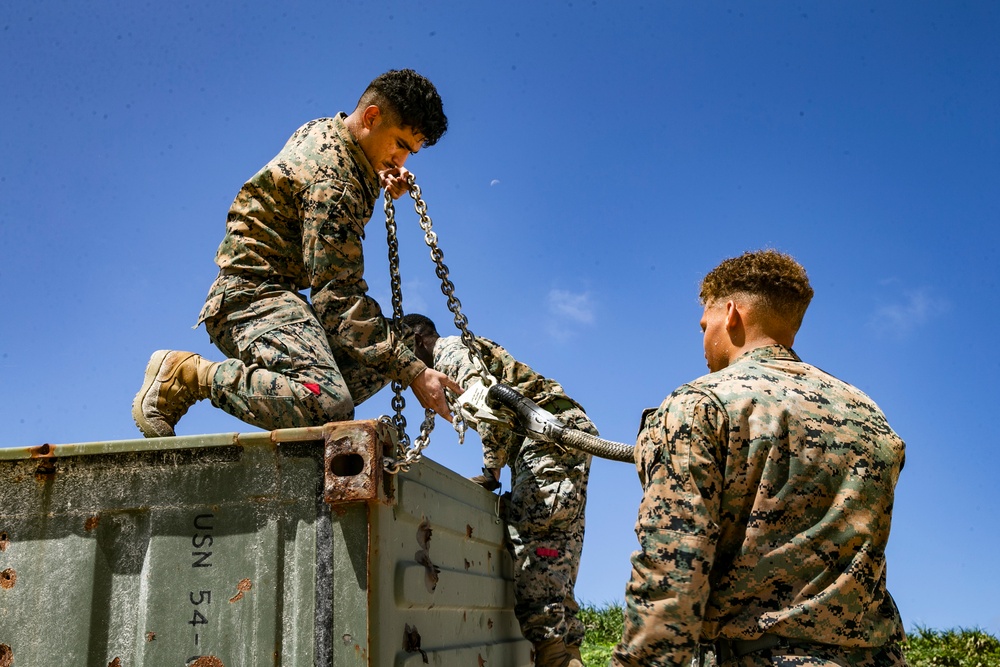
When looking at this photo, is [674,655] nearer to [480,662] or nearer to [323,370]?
[480,662]

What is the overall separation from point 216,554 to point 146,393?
1185 mm

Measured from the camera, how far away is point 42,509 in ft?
8.86

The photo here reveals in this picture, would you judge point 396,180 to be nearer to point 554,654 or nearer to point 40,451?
point 40,451

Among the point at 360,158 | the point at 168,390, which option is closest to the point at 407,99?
the point at 360,158

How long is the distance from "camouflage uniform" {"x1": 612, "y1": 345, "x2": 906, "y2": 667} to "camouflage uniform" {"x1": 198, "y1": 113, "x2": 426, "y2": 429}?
5.00 ft

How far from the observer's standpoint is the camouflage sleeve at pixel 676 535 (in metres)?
2.13

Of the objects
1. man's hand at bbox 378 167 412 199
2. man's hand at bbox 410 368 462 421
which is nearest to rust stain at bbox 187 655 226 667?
man's hand at bbox 410 368 462 421

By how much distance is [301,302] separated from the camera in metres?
3.64

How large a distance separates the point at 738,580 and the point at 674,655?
24 centimetres

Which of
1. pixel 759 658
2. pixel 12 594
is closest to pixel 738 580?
pixel 759 658

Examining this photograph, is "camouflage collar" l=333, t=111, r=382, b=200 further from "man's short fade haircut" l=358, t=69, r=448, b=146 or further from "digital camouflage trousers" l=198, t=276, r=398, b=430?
"digital camouflage trousers" l=198, t=276, r=398, b=430

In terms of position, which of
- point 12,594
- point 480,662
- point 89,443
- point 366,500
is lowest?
point 480,662

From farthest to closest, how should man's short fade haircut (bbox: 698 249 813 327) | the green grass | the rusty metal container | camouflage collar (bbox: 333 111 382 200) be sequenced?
the green grass < camouflage collar (bbox: 333 111 382 200) < man's short fade haircut (bbox: 698 249 813 327) < the rusty metal container

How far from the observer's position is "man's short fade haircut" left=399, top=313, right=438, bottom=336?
15.7 feet
